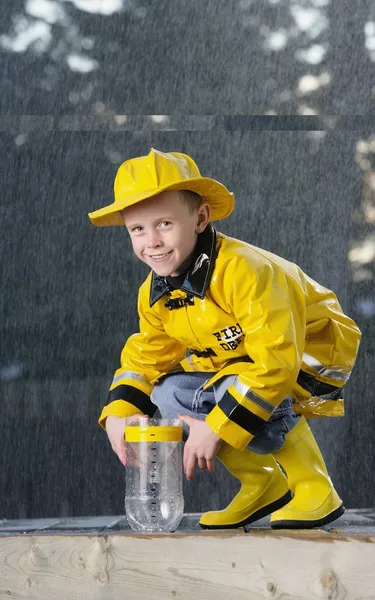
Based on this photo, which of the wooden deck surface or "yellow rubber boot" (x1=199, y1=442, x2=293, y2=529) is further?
"yellow rubber boot" (x1=199, y1=442, x2=293, y2=529)

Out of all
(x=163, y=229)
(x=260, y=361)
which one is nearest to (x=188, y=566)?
(x=260, y=361)

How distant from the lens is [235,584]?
1.22 metres

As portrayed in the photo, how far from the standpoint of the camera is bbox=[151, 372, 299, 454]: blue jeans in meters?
1.60

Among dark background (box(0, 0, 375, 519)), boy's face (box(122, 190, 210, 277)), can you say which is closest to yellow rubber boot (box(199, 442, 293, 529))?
boy's face (box(122, 190, 210, 277))

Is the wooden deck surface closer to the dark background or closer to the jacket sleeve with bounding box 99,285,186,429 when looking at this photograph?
the jacket sleeve with bounding box 99,285,186,429

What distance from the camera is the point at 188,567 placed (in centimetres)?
123

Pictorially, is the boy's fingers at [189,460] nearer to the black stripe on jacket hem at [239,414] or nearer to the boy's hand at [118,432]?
the black stripe on jacket hem at [239,414]

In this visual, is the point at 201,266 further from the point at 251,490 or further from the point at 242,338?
the point at 251,490

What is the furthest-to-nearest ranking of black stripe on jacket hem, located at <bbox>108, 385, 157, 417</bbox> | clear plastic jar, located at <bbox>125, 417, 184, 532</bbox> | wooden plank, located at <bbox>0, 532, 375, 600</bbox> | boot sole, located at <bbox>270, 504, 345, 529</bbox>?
black stripe on jacket hem, located at <bbox>108, 385, 157, 417</bbox> → clear plastic jar, located at <bbox>125, 417, 184, 532</bbox> → boot sole, located at <bbox>270, 504, 345, 529</bbox> → wooden plank, located at <bbox>0, 532, 375, 600</bbox>

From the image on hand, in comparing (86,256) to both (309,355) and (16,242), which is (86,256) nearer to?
(16,242)

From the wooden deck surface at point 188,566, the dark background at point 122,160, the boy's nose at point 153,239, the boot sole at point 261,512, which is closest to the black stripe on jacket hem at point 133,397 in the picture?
the boot sole at point 261,512

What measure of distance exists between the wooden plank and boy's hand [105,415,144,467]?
372 millimetres

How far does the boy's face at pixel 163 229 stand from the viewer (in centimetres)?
155

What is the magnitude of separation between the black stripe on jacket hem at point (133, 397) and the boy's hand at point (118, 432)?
0.18 feet
